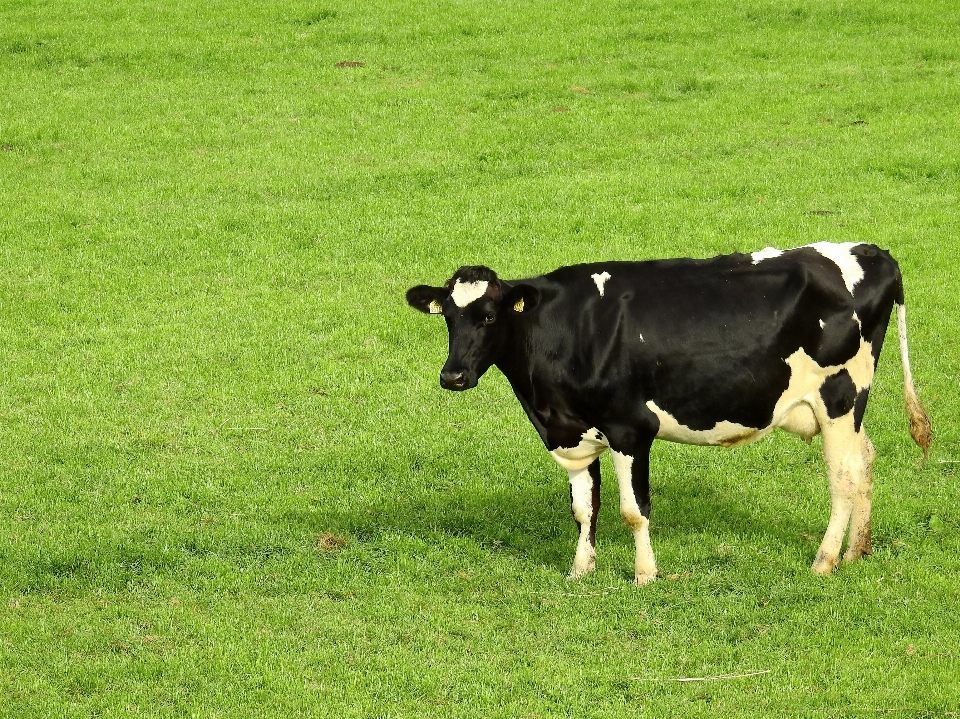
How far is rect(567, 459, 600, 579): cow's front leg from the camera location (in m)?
10.7

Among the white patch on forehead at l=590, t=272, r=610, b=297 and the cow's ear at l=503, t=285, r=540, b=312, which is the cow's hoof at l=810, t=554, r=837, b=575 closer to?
the white patch on forehead at l=590, t=272, r=610, b=297

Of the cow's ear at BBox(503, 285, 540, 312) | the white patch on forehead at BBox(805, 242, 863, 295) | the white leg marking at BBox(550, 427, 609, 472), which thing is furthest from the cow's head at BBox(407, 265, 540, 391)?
the white patch on forehead at BBox(805, 242, 863, 295)

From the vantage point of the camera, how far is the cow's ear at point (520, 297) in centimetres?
1034

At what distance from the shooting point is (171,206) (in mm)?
20484

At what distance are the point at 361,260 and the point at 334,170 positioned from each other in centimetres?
330

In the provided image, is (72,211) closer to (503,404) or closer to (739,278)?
(503,404)

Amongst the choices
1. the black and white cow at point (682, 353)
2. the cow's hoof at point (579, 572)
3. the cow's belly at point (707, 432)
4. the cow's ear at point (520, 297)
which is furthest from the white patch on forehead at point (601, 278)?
the cow's hoof at point (579, 572)

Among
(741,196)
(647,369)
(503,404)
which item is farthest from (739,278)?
(741,196)

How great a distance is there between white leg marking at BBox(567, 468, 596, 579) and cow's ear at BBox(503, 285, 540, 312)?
144cm

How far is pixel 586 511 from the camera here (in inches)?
422

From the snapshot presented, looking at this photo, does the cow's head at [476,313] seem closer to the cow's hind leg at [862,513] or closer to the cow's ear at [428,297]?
the cow's ear at [428,297]

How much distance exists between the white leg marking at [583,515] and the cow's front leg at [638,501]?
0.38 meters

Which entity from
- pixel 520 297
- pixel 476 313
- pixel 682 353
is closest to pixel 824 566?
pixel 682 353

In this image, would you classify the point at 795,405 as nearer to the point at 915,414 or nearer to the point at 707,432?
the point at 707,432
